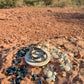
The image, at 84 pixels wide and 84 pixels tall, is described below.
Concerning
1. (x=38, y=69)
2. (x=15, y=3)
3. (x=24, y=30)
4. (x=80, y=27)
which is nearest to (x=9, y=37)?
(x=24, y=30)

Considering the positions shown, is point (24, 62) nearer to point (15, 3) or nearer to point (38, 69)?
point (38, 69)

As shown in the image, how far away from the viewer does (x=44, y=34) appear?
4.48 m

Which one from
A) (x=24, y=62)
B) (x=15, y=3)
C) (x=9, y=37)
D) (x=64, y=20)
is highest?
(x=15, y=3)

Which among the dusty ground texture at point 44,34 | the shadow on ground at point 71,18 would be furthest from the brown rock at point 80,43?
the shadow on ground at point 71,18

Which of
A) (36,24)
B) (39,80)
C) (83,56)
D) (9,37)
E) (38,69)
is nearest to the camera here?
(39,80)

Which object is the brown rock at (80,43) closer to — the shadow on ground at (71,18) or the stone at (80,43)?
the stone at (80,43)

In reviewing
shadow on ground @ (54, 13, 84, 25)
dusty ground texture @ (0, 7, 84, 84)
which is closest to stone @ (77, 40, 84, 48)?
dusty ground texture @ (0, 7, 84, 84)

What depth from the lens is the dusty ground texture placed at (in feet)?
8.59

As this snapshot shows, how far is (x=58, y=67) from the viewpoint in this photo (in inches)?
106

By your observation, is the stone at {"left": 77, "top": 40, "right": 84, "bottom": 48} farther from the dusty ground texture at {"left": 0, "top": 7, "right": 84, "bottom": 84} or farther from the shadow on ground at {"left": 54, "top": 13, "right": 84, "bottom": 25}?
the shadow on ground at {"left": 54, "top": 13, "right": 84, "bottom": 25}

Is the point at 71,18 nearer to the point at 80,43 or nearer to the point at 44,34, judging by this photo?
the point at 44,34

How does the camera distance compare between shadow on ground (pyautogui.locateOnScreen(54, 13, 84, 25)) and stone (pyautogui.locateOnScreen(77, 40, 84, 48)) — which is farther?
shadow on ground (pyautogui.locateOnScreen(54, 13, 84, 25))

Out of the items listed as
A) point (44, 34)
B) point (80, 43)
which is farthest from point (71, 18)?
point (80, 43)

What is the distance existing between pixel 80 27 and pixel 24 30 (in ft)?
9.13
